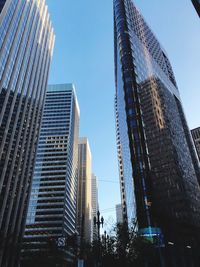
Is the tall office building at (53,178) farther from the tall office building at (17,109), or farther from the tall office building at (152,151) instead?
the tall office building at (152,151)

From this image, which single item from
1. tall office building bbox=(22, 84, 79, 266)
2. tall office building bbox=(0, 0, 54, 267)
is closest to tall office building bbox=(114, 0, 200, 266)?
tall office building bbox=(0, 0, 54, 267)

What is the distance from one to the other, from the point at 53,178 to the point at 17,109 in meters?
64.7

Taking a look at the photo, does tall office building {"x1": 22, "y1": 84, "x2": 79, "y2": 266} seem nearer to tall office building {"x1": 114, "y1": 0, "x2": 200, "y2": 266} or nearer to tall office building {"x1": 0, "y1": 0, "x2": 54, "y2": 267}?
tall office building {"x1": 0, "y1": 0, "x2": 54, "y2": 267}

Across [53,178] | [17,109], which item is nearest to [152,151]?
[17,109]

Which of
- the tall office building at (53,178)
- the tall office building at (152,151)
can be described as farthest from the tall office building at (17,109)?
the tall office building at (152,151)

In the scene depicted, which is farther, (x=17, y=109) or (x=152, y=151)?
(x=17, y=109)

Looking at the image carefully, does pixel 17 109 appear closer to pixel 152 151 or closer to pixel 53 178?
pixel 152 151

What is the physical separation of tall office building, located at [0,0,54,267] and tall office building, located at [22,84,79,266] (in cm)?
3171

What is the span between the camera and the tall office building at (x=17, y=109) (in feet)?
294

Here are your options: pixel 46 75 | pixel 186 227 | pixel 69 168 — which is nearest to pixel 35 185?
pixel 69 168

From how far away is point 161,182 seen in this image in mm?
90688

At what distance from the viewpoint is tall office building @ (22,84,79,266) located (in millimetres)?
135125

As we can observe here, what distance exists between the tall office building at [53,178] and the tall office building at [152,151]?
55119 millimetres

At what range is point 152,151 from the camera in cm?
9619
